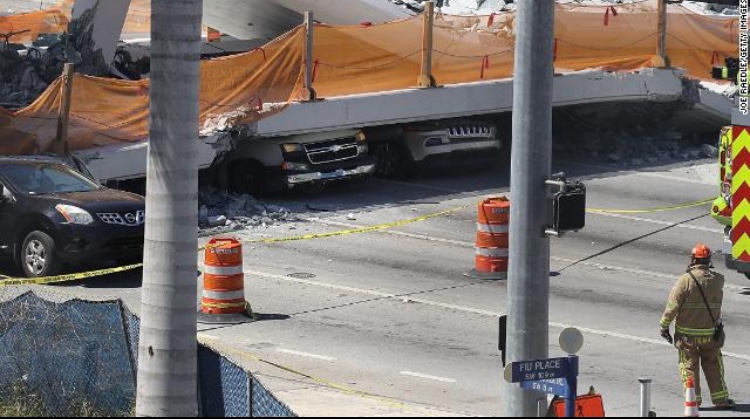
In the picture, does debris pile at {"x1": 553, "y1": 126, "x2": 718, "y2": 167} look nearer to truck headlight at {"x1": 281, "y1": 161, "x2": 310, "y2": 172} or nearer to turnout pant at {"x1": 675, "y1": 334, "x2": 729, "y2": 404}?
truck headlight at {"x1": 281, "y1": 161, "x2": 310, "y2": 172}

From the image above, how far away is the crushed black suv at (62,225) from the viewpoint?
19.4 metres

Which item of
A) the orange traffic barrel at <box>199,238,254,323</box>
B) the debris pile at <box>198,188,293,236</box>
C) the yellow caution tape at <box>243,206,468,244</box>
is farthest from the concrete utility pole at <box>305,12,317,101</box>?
the orange traffic barrel at <box>199,238,254,323</box>

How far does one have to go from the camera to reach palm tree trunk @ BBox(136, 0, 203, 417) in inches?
473

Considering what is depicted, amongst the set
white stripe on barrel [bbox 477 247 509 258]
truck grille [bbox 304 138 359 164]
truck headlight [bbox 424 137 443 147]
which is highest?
truck headlight [bbox 424 137 443 147]

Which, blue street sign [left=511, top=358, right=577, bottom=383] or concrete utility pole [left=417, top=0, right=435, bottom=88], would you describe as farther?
concrete utility pole [left=417, top=0, right=435, bottom=88]

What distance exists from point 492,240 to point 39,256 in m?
5.61

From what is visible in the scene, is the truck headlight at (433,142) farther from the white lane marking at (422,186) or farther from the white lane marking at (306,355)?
the white lane marking at (306,355)

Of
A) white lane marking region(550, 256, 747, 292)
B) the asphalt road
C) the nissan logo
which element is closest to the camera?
the asphalt road

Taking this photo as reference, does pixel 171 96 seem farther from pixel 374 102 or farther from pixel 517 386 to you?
pixel 374 102

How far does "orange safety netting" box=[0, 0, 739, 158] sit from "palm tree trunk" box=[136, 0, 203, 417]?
34.9 ft

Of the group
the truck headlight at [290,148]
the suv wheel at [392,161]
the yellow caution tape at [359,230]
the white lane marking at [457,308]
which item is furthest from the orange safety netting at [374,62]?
the white lane marking at [457,308]

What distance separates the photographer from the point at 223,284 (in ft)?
58.9

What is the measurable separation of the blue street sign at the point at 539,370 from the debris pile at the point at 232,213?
11.2m

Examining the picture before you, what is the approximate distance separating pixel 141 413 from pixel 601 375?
→ 5.41 meters
